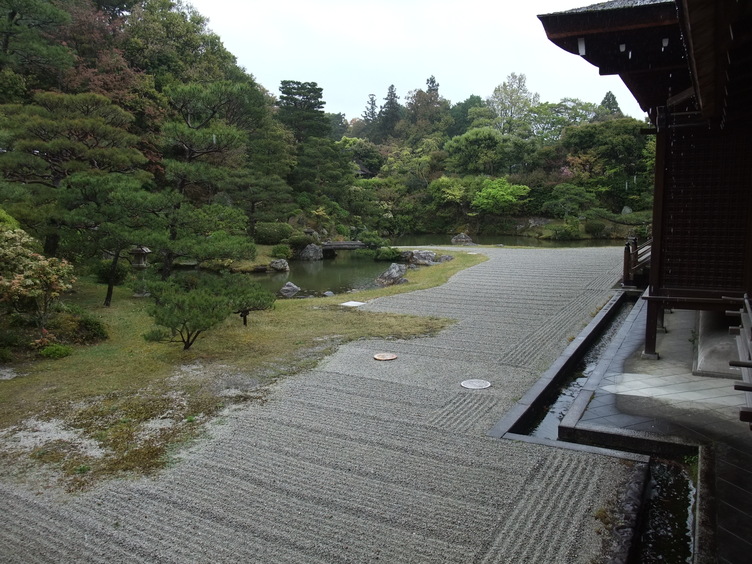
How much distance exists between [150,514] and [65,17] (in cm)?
1444

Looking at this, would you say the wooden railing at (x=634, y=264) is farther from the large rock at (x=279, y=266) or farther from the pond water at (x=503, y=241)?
the pond water at (x=503, y=241)

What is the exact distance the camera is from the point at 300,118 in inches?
945

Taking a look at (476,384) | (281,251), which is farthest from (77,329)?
(281,251)

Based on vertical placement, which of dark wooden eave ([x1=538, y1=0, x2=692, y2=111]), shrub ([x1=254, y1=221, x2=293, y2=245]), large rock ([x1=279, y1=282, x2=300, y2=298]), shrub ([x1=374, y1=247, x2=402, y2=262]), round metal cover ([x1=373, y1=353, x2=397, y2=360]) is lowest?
round metal cover ([x1=373, y1=353, x2=397, y2=360])

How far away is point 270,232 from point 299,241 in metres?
1.21

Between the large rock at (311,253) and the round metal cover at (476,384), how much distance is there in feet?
48.6

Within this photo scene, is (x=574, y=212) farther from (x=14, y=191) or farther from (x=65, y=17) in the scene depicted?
(x=14, y=191)

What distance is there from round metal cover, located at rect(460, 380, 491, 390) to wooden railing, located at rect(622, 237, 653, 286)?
6452mm

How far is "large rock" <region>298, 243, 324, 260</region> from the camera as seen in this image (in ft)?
64.7

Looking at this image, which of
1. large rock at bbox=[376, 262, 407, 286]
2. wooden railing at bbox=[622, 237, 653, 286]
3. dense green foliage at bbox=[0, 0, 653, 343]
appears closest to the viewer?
dense green foliage at bbox=[0, 0, 653, 343]

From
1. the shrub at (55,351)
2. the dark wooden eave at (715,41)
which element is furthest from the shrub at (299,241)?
the dark wooden eave at (715,41)

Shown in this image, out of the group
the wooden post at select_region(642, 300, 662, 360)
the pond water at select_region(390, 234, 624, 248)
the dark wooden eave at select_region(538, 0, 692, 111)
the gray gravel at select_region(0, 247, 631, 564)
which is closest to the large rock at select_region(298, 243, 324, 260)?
the pond water at select_region(390, 234, 624, 248)

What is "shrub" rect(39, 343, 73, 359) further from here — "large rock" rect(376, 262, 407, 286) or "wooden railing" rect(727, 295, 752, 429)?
"large rock" rect(376, 262, 407, 286)

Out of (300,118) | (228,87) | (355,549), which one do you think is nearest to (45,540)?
(355,549)
